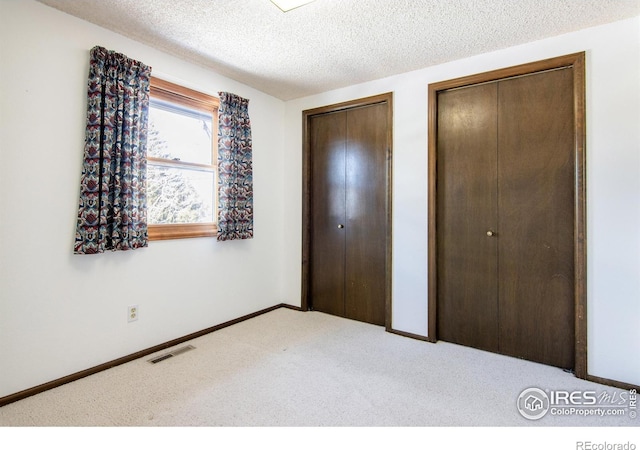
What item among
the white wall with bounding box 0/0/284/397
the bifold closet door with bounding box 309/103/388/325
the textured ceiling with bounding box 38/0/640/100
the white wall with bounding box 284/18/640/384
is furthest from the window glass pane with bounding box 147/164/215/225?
the white wall with bounding box 284/18/640/384

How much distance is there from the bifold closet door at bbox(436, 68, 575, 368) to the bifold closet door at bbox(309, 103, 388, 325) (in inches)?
23.0

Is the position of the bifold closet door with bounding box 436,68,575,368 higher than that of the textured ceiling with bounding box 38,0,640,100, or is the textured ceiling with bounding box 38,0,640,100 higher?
the textured ceiling with bounding box 38,0,640,100

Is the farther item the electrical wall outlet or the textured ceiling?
the electrical wall outlet

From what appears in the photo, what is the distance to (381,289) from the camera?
10.5 feet

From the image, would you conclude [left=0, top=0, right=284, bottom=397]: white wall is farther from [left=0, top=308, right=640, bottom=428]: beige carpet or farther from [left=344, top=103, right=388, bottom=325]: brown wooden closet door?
[left=344, top=103, right=388, bottom=325]: brown wooden closet door

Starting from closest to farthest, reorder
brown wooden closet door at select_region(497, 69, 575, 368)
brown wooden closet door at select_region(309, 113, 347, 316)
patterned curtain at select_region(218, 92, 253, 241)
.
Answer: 1. brown wooden closet door at select_region(497, 69, 575, 368)
2. patterned curtain at select_region(218, 92, 253, 241)
3. brown wooden closet door at select_region(309, 113, 347, 316)

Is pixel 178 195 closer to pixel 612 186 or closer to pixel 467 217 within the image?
pixel 467 217

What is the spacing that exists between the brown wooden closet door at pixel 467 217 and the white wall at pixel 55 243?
226cm

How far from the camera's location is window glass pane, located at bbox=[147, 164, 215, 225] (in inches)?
102

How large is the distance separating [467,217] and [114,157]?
270cm

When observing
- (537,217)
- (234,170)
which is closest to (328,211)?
(234,170)

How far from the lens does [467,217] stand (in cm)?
273

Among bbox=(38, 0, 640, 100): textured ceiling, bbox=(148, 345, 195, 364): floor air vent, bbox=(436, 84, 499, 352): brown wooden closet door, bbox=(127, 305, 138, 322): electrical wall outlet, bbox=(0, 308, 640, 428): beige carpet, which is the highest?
bbox=(38, 0, 640, 100): textured ceiling

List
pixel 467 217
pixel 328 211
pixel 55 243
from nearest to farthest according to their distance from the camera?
1. pixel 55 243
2. pixel 467 217
3. pixel 328 211
